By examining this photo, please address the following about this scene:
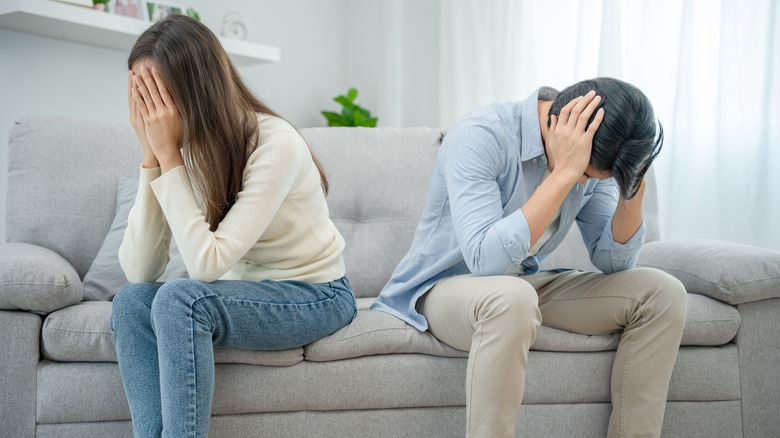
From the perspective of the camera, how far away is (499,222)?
1.48 metres

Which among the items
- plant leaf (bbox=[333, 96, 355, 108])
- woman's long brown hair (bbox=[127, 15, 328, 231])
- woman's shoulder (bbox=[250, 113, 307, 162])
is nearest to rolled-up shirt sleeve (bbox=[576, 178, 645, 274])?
woman's shoulder (bbox=[250, 113, 307, 162])

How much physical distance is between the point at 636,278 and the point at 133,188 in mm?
1361

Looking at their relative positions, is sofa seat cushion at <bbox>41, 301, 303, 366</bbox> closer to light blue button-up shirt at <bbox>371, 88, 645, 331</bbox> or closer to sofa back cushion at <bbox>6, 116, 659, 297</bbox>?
light blue button-up shirt at <bbox>371, 88, 645, 331</bbox>

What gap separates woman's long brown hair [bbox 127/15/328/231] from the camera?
57.7 inches

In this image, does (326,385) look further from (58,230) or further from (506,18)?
(506,18)

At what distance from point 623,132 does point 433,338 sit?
587 millimetres

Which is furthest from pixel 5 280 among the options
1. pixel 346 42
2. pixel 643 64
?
pixel 346 42

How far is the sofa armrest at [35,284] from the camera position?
5.20 ft

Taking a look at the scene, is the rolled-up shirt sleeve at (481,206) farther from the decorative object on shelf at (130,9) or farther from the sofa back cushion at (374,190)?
the decorative object on shelf at (130,9)

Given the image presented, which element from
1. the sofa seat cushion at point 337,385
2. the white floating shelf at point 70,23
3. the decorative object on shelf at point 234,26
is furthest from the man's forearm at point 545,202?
the decorative object on shelf at point 234,26

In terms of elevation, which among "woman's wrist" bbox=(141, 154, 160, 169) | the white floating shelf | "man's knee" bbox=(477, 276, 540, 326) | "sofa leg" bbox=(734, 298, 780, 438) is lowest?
"sofa leg" bbox=(734, 298, 780, 438)

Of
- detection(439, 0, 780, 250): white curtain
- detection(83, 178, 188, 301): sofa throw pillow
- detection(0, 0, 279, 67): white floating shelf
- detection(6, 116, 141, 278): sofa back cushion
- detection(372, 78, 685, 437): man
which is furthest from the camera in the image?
detection(0, 0, 279, 67): white floating shelf

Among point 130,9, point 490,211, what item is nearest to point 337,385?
point 490,211

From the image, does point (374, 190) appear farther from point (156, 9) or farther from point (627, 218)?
point (156, 9)
